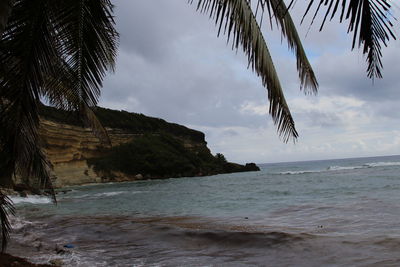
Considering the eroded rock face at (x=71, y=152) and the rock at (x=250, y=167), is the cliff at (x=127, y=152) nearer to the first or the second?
the eroded rock face at (x=71, y=152)

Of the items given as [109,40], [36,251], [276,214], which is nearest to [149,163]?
[276,214]

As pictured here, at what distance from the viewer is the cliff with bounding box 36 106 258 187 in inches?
1775

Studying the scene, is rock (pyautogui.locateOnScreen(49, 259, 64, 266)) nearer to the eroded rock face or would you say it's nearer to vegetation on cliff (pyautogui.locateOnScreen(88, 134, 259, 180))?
the eroded rock face

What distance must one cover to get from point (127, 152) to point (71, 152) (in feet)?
40.5

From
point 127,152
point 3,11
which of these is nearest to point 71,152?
point 127,152

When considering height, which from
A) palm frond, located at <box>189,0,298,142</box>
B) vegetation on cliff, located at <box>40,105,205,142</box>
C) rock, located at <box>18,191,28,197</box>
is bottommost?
rock, located at <box>18,191,28,197</box>

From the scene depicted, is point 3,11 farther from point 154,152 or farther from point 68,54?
point 154,152

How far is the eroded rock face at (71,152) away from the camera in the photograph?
43031mm

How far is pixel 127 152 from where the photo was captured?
5784 centimetres

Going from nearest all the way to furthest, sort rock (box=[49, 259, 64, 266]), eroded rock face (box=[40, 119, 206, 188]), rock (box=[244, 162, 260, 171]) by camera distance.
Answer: rock (box=[49, 259, 64, 266]), eroded rock face (box=[40, 119, 206, 188]), rock (box=[244, 162, 260, 171])

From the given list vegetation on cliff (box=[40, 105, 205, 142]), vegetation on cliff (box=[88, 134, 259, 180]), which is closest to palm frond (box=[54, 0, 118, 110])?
vegetation on cliff (box=[40, 105, 205, 142])

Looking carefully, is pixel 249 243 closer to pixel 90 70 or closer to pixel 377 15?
pixel 90 70

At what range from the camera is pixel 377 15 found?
4.56 ft

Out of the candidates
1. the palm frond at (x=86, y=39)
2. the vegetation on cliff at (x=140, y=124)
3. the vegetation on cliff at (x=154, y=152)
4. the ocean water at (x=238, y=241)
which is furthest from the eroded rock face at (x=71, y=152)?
the palm frond at (x=86, y=39)
